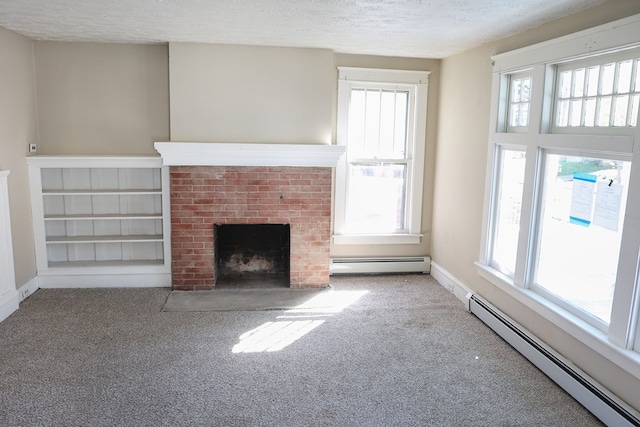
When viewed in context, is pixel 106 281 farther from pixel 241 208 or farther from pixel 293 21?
pixel 293 21

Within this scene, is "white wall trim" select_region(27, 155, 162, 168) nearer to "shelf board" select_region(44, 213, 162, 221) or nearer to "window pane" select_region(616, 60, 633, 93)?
"shelf board" select_region(44, 213, 162, 221)

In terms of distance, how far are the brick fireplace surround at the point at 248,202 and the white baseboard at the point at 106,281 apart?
0.76 feet

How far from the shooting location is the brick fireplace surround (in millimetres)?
4949

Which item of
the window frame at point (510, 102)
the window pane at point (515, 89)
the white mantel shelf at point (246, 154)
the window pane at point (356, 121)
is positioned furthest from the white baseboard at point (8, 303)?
the window pane at point (515, 89)

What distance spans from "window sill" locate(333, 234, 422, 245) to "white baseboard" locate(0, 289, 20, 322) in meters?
3.33

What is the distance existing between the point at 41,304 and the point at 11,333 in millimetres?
689

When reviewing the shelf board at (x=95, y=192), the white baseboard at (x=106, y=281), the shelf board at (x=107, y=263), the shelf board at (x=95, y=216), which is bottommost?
the white baseboard at (x=106, y=281)

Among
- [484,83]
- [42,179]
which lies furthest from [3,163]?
[484,83]

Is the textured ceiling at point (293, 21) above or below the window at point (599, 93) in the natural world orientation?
above

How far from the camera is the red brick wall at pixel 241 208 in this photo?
4996 mm

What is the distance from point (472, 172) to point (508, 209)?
652 mm

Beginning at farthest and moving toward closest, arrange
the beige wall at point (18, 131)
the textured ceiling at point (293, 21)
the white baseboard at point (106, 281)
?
1. the white baseboard at point (106, 281)
2. the beige wall at point (18, 131)
3. the textured ceiling at point (293, 21)

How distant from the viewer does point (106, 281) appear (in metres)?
5.14

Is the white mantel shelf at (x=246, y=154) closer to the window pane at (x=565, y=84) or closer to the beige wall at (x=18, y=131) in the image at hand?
the beige wall at (x=18, y=131)
